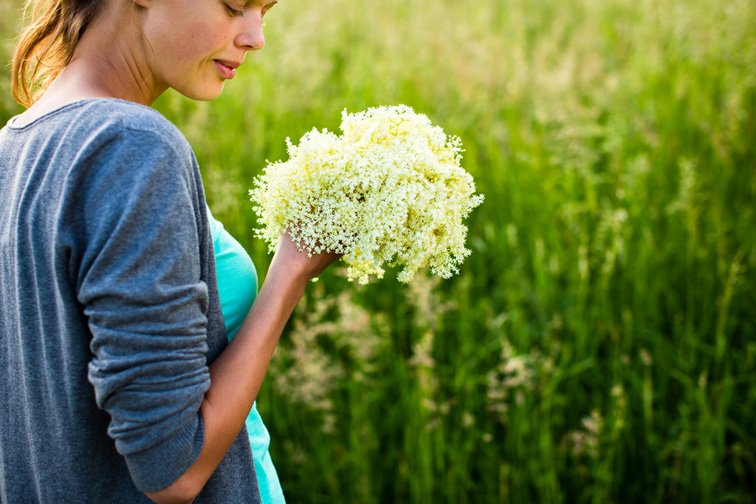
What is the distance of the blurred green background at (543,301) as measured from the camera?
107 inches

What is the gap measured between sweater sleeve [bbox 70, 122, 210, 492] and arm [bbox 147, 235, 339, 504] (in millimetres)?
58

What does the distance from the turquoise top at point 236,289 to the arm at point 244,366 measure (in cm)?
10

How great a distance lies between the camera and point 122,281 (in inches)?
38.3

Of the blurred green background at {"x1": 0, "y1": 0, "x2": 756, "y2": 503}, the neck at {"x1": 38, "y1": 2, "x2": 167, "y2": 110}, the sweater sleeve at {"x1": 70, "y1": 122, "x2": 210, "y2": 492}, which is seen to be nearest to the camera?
the sweater sleeve at {"x1": 70, "y1": 122, "x2": 210, "y2": 492}

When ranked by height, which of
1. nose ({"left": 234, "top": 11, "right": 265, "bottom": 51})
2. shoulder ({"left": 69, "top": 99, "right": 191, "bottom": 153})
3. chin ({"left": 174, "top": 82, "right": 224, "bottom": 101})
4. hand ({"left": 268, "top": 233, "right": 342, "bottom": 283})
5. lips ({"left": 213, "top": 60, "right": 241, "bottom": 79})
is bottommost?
hand ({"left": 268, "top": 233, "right": 342, "bottom": 283})

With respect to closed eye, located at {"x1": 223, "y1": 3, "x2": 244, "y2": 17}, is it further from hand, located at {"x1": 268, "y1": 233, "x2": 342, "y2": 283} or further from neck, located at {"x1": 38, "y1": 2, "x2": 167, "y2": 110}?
hand, located at {"x1": 268, "y1": 233, "x2": 342, "y2": 283}

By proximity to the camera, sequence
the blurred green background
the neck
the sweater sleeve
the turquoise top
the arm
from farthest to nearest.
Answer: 1. the blurred green background
2. the turquoise top
3. the neck
4. the arm
5. the sweater sleeve

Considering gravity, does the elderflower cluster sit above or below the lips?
below

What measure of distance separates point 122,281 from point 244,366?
0.90ft

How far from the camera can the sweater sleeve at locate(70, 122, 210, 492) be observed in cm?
98

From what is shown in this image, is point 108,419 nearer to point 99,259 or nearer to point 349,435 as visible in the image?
point 99,259

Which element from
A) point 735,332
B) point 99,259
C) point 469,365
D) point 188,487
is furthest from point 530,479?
point 99,259

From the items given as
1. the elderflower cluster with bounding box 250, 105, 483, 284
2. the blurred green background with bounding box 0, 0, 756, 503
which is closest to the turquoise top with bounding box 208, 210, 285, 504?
the elderflower cluster with bounding box 250, 105, 483, 284

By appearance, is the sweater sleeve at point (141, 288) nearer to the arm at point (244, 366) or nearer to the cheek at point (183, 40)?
the arm at point (244, 366)
